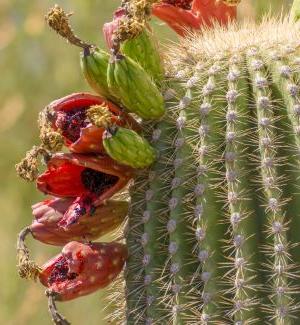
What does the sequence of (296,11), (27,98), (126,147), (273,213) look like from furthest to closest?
(27,98), (296,11), (126,147), (273,213)

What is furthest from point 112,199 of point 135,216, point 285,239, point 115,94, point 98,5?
point 98,5

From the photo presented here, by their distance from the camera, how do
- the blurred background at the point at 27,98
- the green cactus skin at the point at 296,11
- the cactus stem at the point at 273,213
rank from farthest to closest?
the blurred background at the point at 27,98 → the green cactus skin at the point at 296,11 → the cactus stem at the point at 273,213

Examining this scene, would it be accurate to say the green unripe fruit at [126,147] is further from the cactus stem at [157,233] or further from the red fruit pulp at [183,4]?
the red fruit pulp at [183,4]

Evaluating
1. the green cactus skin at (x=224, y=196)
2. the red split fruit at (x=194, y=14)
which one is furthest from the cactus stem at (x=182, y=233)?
the red split fruit at (x=194, y=14)

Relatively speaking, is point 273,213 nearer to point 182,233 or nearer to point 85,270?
point 182,233

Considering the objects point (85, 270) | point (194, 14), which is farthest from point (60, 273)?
point (194, 14)

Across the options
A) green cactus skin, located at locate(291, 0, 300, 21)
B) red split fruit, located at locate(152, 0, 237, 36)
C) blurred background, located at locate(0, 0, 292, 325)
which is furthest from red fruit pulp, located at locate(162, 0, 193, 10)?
blurred background, located at locate(0, 0, 292, 325)

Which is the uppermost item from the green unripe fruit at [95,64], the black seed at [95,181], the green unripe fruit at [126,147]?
the green unripe fruit at [95,64]
